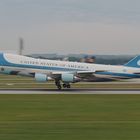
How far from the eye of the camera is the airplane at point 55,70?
1821 inches

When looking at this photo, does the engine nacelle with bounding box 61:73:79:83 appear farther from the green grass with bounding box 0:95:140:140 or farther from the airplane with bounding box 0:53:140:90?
the green grass with bounding box 0:95:140:140

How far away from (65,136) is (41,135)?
769 millimetres

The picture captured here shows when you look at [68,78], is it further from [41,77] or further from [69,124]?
[69,124]

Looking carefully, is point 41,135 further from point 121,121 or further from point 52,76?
point 52,76

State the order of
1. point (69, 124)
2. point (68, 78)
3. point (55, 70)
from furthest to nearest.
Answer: point (55, 70) < point (68, 78) < point (69, 124)

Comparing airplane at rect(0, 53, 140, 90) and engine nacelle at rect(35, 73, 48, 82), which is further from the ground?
airplane at rect(0, 53, 140, 90)


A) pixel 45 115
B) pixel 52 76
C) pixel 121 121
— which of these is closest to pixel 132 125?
pixel 121 121

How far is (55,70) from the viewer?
47219 mm

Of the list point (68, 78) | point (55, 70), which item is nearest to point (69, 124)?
point (68, 78)

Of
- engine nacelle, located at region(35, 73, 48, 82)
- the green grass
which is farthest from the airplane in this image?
the green grass

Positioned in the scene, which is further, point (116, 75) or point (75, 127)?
point (116, 75)

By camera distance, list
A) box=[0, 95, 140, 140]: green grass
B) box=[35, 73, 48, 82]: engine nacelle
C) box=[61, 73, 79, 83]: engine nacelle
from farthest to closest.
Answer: box=[61, 73, 79, 83]: engine nacelle → box=[35, 73, 48, 82]: engine nacelle → box=[0, 95, 140, 140]: green grass

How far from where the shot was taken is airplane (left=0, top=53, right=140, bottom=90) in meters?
46.2

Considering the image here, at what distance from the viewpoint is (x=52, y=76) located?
46844 millimetres
